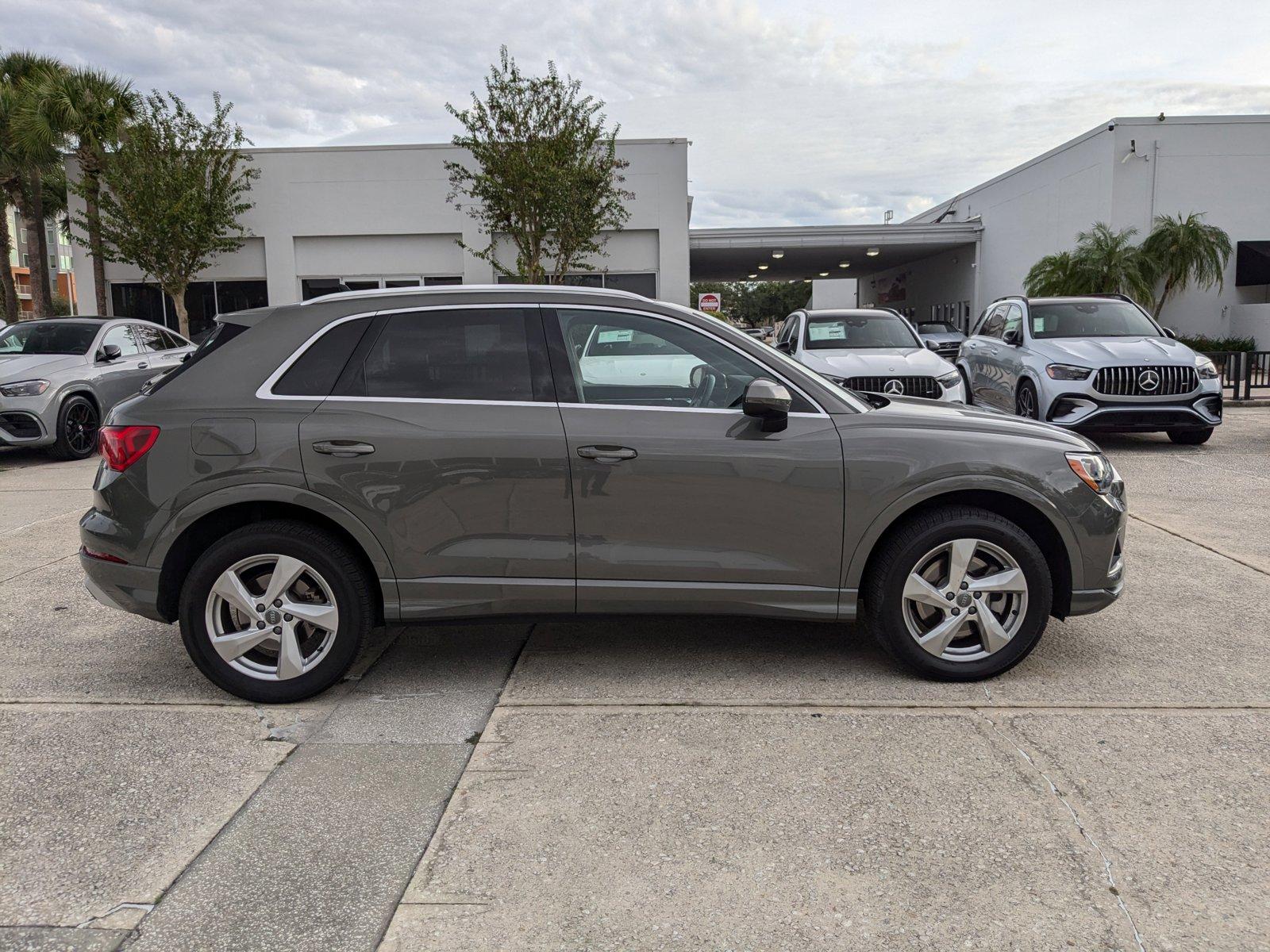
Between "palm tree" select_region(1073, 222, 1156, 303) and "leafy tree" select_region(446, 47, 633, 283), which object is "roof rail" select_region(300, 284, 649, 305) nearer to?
"leafy tree" select_region(446, 47, 633, 283)

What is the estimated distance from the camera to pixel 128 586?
4070 millimetres

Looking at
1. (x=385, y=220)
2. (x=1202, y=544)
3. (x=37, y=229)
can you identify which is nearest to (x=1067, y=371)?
(x=1202, y=544)

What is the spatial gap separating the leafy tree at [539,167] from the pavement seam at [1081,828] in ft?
64.0

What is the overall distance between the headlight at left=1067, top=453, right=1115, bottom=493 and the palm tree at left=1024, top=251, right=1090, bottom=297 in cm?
2278

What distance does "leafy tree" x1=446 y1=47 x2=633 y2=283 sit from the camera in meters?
21.8

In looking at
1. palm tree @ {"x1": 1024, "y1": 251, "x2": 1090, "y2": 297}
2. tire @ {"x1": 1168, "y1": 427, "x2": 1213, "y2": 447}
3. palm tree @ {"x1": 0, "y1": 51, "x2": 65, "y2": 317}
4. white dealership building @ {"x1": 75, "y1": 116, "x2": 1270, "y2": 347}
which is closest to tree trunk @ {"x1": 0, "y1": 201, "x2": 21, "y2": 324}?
palm tree @ {"x1": 0, "y1": 51, "x2": 65, "y2": 317}

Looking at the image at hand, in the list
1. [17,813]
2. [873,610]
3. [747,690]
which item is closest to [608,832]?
[747,690]

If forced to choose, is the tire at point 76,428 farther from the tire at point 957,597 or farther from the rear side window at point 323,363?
the tire at point 957,597

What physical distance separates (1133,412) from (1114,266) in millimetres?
16818

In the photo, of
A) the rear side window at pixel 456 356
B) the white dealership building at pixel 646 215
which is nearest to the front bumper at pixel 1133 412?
the rear side window at pixel 456 356

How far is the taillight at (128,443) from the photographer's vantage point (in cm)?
401

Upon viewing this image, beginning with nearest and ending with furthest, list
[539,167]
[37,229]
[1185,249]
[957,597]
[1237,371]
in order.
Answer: [957,597], [1237,371], [539,167], [1185,249], [37,229]

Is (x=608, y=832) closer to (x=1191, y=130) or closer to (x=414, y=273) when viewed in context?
(x=414, y=273)

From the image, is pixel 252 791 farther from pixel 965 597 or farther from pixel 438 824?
pixel 965 597
